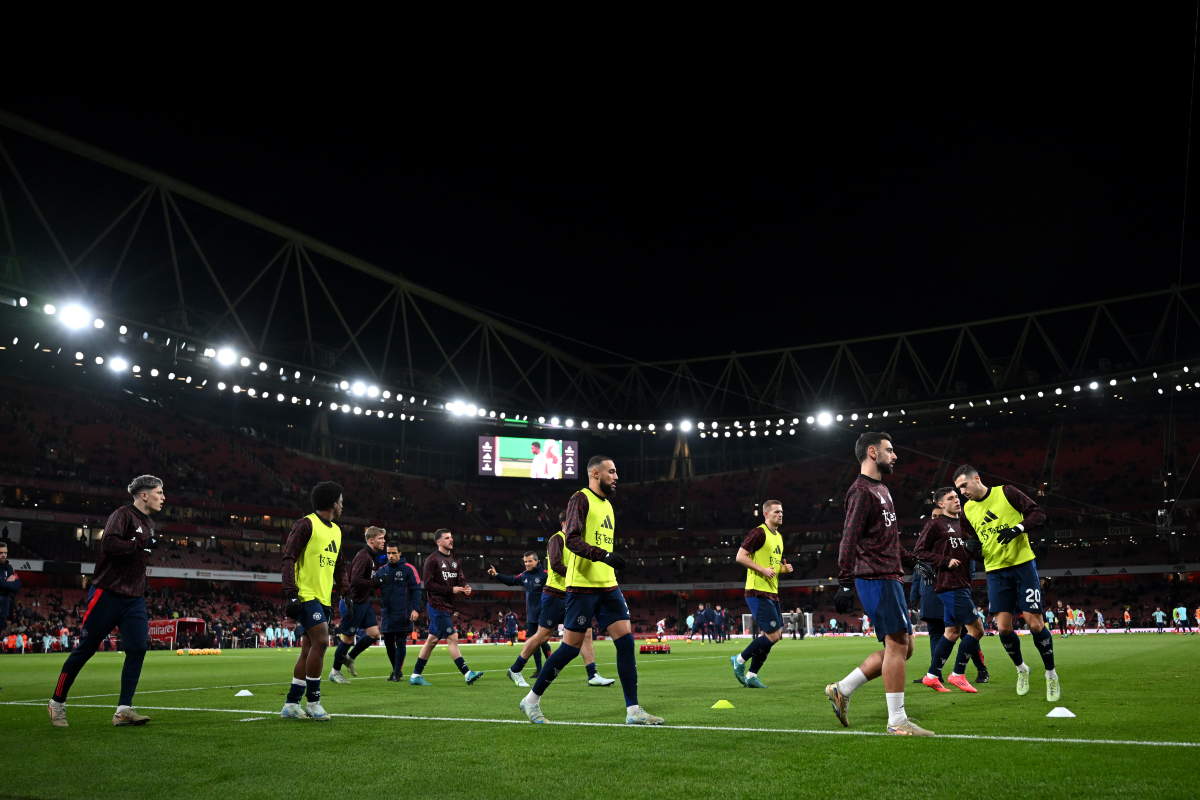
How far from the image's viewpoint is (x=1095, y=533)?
188ft

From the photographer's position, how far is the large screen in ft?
200

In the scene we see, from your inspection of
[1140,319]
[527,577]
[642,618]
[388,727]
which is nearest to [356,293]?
[642,618]

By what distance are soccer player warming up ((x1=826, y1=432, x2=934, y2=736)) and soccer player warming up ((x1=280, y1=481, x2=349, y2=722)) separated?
4680 mm

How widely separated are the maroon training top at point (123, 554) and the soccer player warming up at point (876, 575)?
6435mm

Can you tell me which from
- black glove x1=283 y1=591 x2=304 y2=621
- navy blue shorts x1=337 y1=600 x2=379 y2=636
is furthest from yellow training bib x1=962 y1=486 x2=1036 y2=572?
navy blue shorts x1=337 y1=600 x2=379 y2=636

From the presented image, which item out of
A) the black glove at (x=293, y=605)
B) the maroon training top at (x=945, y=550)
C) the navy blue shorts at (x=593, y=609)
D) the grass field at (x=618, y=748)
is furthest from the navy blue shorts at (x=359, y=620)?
the maroon training top at (x=945, y=550)

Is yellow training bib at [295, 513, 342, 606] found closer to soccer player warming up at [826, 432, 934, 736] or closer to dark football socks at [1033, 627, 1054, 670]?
soccer player warming up at [826, 432, 934, 736]

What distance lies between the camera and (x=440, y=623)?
14.1 metres

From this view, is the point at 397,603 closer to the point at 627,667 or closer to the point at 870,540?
the point at 627,667

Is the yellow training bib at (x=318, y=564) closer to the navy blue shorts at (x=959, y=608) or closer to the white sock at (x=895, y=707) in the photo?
the white sock at (x=895, y=707)

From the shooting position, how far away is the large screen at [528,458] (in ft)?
200

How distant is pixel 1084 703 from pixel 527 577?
8.97m

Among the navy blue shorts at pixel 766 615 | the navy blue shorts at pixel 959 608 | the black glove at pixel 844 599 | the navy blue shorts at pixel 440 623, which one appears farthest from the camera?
the navy blue shorts at pixel 440 623

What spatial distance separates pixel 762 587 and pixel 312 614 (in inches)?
254
